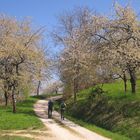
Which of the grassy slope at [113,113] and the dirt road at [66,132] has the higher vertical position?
the grassy slope at [113,113]

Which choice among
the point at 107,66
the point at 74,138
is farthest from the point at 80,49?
the point at 74,138

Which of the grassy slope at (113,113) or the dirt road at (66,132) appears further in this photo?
the grassy slope at (113,113)

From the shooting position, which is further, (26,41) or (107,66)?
(26,41)

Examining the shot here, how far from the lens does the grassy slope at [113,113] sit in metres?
38.6

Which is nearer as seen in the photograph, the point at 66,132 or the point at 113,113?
the point at 66,132

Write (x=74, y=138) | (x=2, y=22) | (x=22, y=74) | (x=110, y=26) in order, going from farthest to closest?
(x=2, y=22) → (x=22, y=74) → (x=110, y=26) → (x=74, y=138)

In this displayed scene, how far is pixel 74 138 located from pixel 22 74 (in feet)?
73.0

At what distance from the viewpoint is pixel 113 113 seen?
44.8m

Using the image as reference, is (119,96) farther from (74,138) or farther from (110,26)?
(74,138)

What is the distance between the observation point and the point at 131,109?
43.5 m

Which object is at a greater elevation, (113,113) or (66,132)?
(113,113)

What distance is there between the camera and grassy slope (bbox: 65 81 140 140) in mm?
38594

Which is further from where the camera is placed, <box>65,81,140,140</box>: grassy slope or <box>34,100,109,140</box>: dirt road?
<box>65,81,140,140</box>: grassy slope

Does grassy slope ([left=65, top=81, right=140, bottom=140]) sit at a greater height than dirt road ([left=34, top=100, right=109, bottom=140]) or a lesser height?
greater
